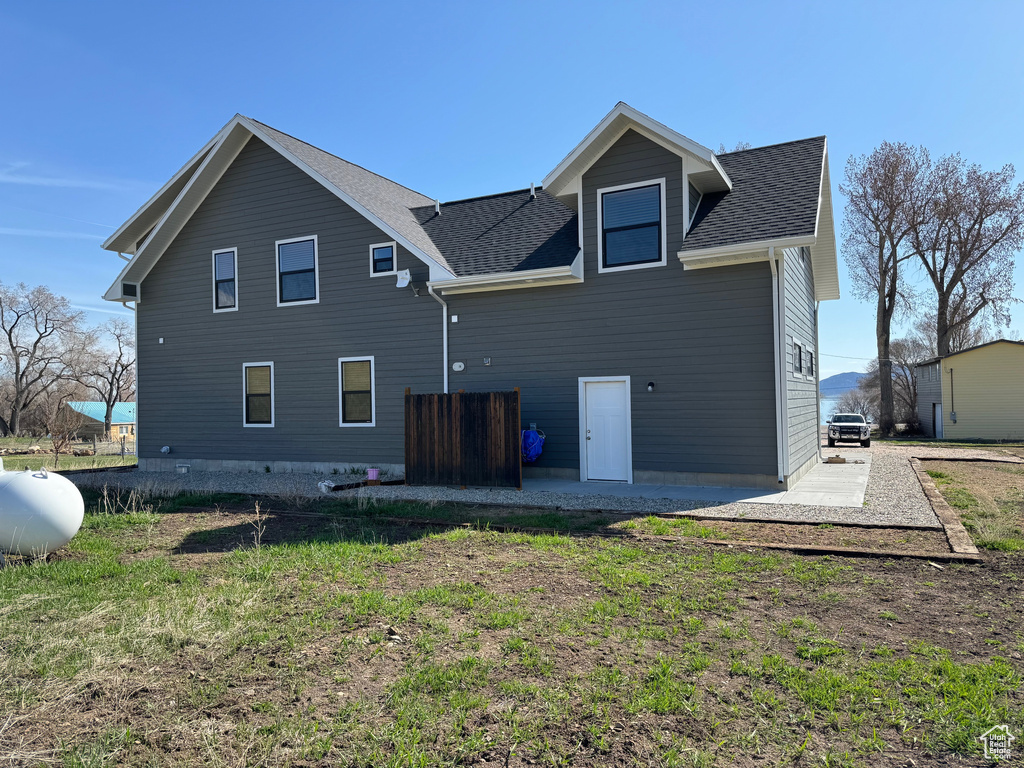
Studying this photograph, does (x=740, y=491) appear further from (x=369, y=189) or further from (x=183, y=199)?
(x=183, y=199)

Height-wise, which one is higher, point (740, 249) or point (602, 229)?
point (602, 229)

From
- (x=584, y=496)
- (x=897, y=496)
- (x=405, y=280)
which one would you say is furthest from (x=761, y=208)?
(x=405, y=280)

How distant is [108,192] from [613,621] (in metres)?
36.5

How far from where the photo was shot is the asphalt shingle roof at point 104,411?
47.7 metres

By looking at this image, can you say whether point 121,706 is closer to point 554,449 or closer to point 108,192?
point 554,449

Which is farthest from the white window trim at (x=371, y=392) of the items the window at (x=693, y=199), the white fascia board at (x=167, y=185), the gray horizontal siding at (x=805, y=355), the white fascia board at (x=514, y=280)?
the gray horizontal siding at (x=805, y=355)

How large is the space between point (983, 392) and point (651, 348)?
2528 centimetres

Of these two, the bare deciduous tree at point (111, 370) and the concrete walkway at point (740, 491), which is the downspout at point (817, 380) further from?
the bare deciduous tree at point (111, 370)

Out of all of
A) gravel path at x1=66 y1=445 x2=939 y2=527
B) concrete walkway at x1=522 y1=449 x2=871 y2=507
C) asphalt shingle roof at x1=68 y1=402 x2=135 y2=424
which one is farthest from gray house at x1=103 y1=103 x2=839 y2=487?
asphalt shingle roof at x1=68 y1=402 x2=135 y2=424

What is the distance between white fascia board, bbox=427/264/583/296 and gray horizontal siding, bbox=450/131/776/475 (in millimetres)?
196

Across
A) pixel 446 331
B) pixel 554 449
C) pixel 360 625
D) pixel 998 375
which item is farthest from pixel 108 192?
pixel 998 375

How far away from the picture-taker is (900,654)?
397cm

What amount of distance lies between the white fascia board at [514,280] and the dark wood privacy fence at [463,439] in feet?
7.25

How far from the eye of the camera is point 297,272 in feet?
48.3
